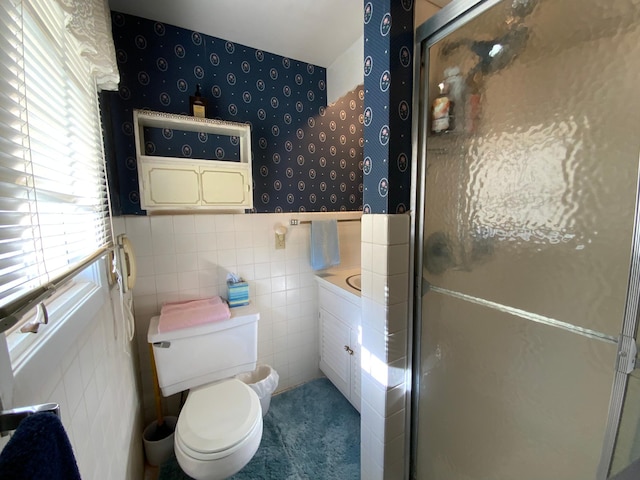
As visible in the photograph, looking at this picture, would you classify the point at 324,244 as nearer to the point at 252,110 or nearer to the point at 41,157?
the point at 252,110

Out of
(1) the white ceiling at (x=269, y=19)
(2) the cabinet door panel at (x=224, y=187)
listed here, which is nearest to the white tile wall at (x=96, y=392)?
(2) the cabinet door panel at (x=224, y=187)

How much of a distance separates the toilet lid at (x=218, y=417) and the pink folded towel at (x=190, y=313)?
356 mm

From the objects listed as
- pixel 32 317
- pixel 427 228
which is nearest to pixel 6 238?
pixel 32 317

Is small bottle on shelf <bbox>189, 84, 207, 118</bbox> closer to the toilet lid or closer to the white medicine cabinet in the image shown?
the white medicine cabinet

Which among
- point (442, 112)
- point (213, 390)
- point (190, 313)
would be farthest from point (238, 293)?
point (442, 112)

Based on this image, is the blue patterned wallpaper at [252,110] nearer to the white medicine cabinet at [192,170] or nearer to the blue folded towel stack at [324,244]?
the white medicine cabinet at [192,170]

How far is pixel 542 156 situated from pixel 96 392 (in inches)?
60.5

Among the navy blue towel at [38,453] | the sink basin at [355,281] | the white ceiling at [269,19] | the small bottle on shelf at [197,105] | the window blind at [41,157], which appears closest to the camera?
the navy blue towel at [38,453]

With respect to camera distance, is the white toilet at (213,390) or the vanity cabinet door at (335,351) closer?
the white toilet at (213,390)

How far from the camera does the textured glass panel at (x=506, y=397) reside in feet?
2.46

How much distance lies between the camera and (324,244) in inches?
75.2

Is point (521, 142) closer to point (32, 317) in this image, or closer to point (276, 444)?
point (32, 317)

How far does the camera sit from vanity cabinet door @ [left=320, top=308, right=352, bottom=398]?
1.67m

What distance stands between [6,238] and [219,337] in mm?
1091
